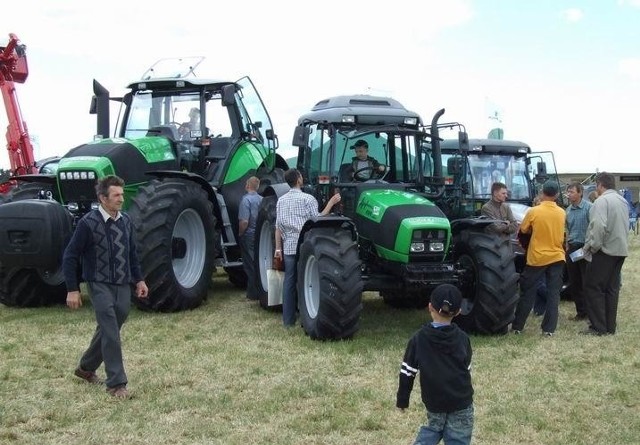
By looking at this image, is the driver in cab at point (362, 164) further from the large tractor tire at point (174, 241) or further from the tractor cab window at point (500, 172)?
the tractor cab window at point (500, 172)

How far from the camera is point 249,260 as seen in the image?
9.34 m

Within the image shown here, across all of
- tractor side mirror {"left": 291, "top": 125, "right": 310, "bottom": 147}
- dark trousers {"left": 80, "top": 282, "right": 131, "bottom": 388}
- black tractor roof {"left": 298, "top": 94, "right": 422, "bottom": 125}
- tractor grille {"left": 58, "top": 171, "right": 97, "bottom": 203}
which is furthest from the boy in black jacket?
tractor grille {"left": 58, "top": 171, "right": 97, "bottom": 203}

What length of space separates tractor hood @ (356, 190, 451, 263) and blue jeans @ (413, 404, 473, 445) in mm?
3400

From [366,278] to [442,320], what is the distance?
3.62 meters

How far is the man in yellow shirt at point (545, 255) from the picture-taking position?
299 inches

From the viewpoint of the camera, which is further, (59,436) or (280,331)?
(280,331)

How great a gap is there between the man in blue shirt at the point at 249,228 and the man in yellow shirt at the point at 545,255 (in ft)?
10.4

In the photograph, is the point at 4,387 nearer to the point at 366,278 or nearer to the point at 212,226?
the point at 366,278

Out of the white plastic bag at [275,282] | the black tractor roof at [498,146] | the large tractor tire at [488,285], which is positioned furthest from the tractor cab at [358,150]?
the black tractor roof at [498,146]

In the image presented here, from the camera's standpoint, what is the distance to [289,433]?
4762mm

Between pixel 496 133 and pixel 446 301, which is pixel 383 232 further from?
pixel 496 133

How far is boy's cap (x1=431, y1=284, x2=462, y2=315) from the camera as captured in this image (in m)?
3.74

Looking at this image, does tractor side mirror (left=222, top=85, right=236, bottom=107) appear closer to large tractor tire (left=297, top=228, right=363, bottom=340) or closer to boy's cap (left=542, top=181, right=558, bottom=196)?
large tractor tire (left=297, top=228, right=363, bottom=340)

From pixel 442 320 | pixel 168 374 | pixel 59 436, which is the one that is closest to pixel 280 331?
pixel 168 374
